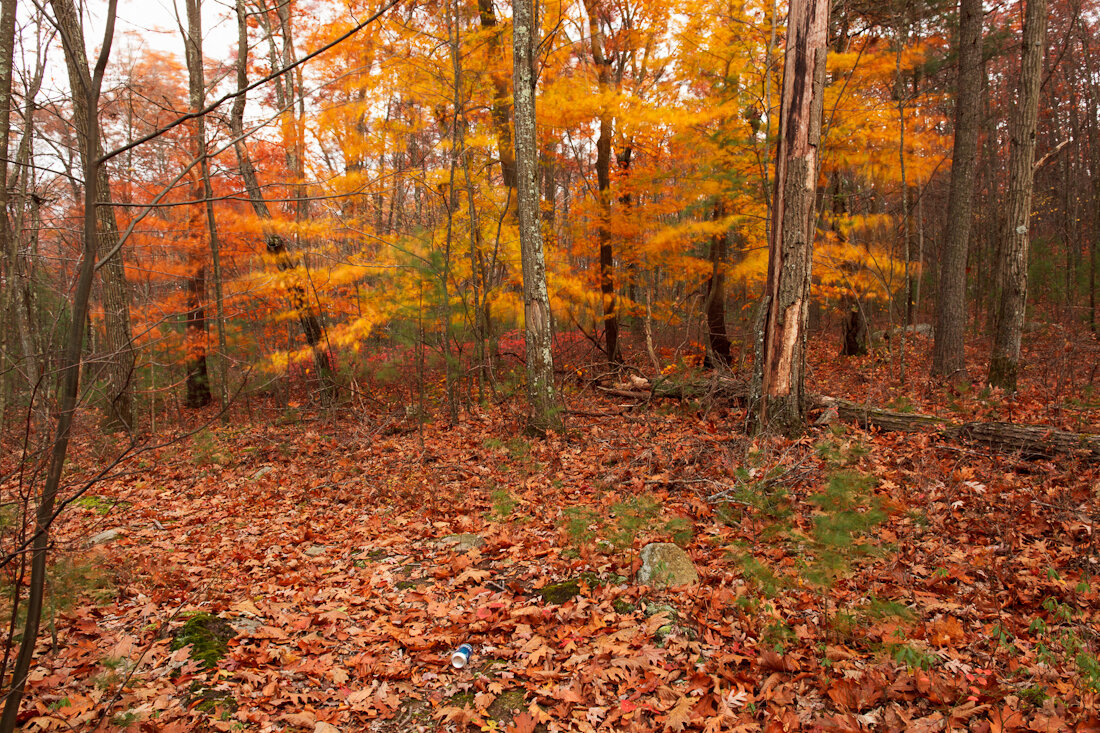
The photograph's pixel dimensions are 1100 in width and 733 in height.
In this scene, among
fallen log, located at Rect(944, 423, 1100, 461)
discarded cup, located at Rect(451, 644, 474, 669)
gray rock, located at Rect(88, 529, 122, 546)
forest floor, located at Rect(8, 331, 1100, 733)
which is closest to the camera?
forest floor, located at Rect(8, 331, 1100, 733)

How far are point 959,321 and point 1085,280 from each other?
32.2 feet

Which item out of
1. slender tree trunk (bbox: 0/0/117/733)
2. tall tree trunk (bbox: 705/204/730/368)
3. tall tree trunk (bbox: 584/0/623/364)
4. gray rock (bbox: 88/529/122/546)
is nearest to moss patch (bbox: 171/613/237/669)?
slender tree trunk (bbox: 0/0/117/733)

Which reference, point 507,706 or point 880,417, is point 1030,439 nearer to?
point 880,417

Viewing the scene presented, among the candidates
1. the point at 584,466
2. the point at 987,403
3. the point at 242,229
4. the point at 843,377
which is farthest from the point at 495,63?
the point at 987,403

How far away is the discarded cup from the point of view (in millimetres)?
3537

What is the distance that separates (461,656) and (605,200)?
9544 millimetres

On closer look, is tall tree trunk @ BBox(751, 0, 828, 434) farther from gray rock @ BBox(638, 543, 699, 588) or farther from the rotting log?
gray rock @ BBox(638, 543, 699, 588)

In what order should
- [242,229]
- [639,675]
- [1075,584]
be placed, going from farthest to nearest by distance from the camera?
[242,229] → [1075,584] → [639,675]

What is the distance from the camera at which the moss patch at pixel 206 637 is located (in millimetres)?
3637

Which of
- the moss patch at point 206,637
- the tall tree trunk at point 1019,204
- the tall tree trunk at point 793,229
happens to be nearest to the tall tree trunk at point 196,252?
the moss patch at point 206,637

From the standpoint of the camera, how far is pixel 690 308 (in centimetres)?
1330

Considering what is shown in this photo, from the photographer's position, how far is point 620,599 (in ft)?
13.2

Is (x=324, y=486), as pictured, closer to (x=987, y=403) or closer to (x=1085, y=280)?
(x=987, y=403)

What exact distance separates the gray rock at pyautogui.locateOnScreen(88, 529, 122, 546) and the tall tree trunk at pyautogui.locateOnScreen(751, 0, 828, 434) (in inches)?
273
